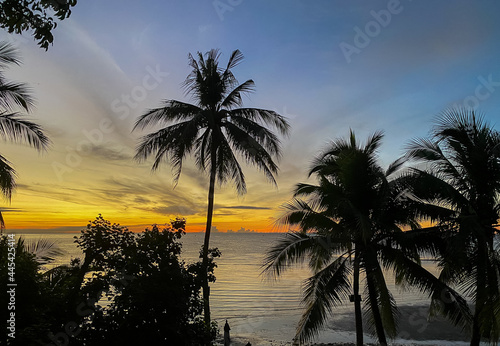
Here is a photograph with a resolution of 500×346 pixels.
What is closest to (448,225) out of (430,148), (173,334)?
(430,148)

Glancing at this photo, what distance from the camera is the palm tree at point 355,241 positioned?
34.5ft

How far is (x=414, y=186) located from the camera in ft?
34.1

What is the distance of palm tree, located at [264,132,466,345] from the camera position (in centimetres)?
1052

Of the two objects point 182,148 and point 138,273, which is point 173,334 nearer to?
point 138,273

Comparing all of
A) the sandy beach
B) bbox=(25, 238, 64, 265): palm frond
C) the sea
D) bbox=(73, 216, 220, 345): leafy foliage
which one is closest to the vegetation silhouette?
bbox=(73, 216, 220, 345): leafy foliage

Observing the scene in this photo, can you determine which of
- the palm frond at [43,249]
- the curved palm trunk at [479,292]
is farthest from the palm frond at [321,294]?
the palm frond at [43,249]

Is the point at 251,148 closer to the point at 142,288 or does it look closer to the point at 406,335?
the point at 142,288

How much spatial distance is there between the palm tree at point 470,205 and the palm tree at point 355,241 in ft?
2.94

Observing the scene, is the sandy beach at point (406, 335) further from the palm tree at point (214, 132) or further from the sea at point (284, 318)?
the palm tree at point (214, 132)

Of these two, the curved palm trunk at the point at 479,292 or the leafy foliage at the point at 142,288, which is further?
the curved palm trunk at the point at 479,292

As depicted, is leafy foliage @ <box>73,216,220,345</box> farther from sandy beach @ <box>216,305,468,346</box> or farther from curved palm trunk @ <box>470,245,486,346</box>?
sandy beach @ <box>216,305,468,346</box>

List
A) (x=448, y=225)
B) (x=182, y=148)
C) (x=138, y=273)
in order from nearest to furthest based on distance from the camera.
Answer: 1. (x=138, y=273)
2. (x=448, y=225)
3. (x=182, y=148)

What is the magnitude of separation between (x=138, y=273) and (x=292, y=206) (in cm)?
632

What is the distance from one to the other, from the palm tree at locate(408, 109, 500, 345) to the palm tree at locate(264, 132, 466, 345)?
90 centimetres
